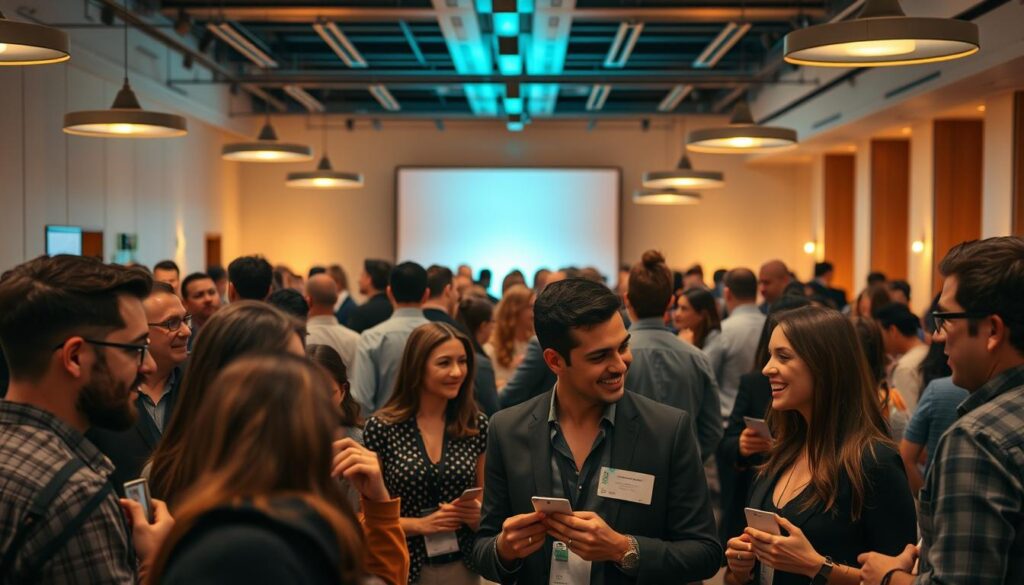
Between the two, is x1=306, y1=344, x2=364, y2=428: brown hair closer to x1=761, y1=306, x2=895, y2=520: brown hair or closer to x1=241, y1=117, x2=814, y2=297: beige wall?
x1=761, y1=306, x2=895, y2=520: brown hair

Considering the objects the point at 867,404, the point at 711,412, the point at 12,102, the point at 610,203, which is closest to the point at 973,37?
the point at 711,412

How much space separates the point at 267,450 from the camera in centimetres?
146

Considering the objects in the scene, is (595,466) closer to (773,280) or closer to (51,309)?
(51,309)

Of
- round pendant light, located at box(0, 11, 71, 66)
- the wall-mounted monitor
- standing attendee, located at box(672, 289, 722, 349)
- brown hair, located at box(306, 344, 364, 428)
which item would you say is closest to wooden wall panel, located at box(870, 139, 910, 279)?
standing attendee, located at box(672, 289, 722, 349)

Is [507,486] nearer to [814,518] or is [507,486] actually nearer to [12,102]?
[814,518]

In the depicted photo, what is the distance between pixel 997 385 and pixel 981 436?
18cm

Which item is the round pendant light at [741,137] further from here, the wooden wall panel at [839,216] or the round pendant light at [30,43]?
the wooden wall panel at [839,216]

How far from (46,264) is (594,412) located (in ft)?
4.44

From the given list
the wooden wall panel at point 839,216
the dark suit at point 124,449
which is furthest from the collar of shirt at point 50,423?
the wooden wall panel at point 839,216

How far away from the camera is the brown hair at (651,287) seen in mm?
4730

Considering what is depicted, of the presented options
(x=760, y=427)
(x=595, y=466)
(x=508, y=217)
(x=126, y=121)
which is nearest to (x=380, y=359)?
(x=126, y=121)

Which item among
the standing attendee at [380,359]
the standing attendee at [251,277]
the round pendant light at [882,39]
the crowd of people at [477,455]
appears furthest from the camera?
the standing attendee at [380,359]

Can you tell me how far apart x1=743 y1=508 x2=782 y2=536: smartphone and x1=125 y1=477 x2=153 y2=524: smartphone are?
4.63 ft

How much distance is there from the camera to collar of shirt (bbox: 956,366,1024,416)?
2.10 metres
